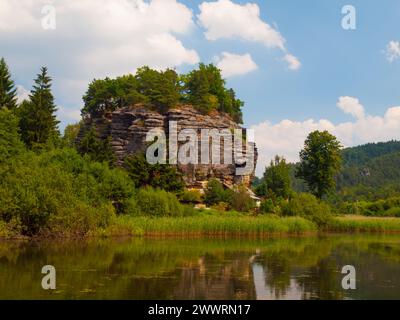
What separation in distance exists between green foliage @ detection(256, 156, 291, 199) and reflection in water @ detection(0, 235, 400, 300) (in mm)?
33763

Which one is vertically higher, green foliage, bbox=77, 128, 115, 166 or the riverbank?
green foliage, bbox=77, 128, 115, 166

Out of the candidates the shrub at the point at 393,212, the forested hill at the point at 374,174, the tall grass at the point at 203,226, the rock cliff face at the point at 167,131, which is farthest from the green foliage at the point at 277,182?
the forested hill at the point at 374,174

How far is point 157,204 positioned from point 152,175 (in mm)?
5998

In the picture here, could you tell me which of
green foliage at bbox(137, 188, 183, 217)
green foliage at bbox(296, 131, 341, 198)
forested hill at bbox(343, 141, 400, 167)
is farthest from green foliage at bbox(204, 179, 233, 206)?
forested hill at bbox(343, 141, 400, 167)

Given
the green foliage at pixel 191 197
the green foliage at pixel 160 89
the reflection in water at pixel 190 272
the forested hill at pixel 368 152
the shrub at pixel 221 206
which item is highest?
the forested hill at pixel 368 152

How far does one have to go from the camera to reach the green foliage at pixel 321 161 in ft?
211

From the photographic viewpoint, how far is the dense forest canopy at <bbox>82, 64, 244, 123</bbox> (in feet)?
205

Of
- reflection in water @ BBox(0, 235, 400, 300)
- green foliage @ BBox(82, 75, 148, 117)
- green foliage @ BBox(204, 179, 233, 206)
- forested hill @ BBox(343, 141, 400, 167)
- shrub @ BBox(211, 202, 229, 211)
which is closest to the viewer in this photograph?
reflection in water @ BBox(0, 235, 400, 300)

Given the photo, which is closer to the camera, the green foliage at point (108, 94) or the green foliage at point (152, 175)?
the green foliage at point (152, 175)

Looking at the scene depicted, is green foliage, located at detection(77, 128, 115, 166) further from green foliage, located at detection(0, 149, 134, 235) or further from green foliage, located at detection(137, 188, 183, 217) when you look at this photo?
green foliage, located at detection(137, 188, 183, 217)

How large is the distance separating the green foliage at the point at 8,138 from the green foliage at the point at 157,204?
10545mm

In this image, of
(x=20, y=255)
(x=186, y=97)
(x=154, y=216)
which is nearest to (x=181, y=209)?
(x=154, y=216)

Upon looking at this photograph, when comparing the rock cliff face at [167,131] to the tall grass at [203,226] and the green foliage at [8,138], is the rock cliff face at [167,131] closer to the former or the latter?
the tall grass at [203,226]
